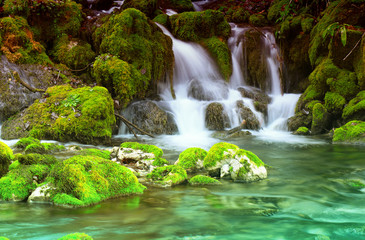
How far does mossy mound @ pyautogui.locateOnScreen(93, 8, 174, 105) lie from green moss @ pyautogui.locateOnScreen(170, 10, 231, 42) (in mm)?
2437

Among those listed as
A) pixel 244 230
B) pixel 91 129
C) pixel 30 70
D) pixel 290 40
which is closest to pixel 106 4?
pixel 30 70

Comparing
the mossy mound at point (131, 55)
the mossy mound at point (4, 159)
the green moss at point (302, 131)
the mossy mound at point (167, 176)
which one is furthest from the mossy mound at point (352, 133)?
the mossy mound at point (4, 159)

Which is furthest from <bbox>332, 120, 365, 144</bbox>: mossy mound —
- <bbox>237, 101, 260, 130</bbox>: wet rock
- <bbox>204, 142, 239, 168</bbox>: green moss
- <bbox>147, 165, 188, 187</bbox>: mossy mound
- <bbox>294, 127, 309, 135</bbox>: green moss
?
<bbox>147, 165, 188, 187</bbox>: mossy mound

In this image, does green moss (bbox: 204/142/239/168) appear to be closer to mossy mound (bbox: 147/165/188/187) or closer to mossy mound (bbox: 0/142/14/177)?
mossy mound (bbox: 147/165/188/187)

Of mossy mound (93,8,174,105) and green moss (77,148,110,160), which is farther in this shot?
mossy mound (93,8,174,105)

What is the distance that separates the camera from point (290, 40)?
51.1 feet

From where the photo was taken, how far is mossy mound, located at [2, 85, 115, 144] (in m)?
8.39

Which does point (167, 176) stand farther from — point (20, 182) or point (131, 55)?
point (131, 55)

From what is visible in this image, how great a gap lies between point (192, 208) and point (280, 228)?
3.57 feet

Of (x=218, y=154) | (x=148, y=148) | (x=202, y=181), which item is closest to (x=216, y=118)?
(x=148, y=148)

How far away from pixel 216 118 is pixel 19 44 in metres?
8.07

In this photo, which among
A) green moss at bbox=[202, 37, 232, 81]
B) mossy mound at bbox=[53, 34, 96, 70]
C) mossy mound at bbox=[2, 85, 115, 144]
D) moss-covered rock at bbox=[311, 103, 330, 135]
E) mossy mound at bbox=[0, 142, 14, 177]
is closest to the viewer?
mossy mound at bbox=[0, 142, 14, 177]

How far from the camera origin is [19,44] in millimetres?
11383

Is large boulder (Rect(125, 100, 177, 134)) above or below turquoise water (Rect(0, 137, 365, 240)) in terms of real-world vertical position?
above
